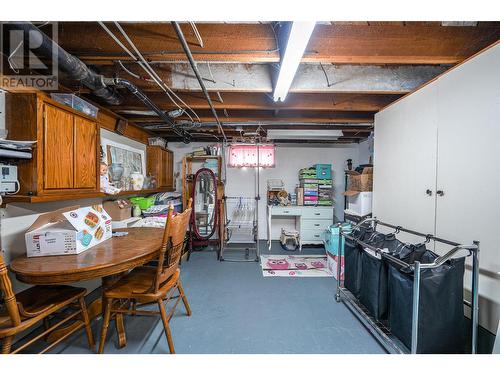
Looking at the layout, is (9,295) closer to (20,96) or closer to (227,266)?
(20,96)

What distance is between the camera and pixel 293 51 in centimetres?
132

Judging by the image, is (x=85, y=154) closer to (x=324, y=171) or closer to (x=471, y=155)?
(x=471, y=155)

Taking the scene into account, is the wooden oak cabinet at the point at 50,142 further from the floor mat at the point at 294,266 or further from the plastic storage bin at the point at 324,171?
the plastic storage bin at the point at 324,171

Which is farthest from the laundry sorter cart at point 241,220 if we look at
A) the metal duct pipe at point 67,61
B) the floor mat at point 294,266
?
the metal duct pipe at point 67,61

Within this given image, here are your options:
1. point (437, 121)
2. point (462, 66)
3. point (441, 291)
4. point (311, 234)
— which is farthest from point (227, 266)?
point (462, 66)

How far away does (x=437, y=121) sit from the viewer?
1.67 metres

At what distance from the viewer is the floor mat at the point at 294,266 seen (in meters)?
3.06

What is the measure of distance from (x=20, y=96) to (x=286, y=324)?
2909mm

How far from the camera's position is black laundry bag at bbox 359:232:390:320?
1.70 m

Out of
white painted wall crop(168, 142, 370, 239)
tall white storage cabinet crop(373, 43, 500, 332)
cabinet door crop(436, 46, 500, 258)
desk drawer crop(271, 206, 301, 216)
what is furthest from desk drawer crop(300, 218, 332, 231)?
cabinet door crop(436, 46, 500, 258)

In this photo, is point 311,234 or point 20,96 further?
point 311,234

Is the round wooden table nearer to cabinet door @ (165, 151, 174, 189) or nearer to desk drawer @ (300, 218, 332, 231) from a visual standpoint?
cabinet door @ (165, 151, 174, 189)

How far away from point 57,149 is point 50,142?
83mm

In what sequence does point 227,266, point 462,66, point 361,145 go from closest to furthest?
point 462,66
point 227,266
point 361,145
